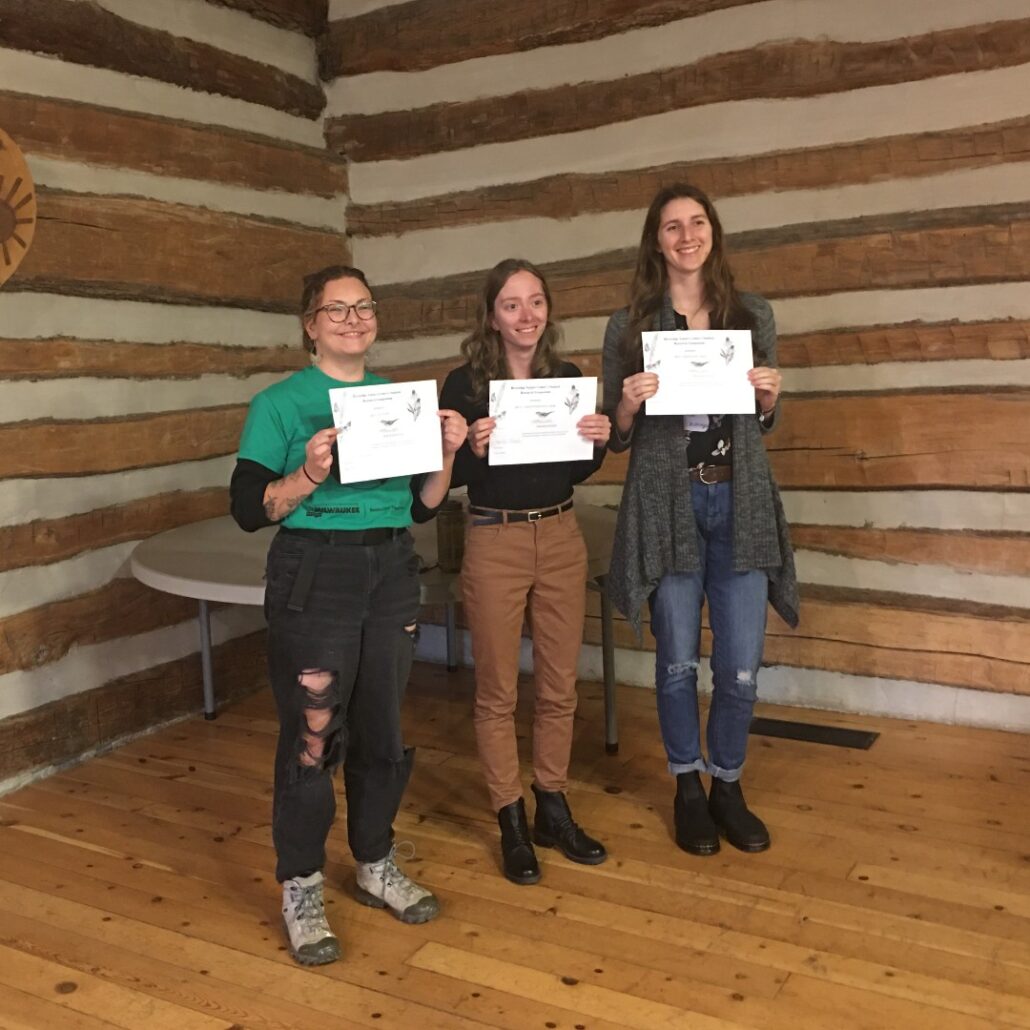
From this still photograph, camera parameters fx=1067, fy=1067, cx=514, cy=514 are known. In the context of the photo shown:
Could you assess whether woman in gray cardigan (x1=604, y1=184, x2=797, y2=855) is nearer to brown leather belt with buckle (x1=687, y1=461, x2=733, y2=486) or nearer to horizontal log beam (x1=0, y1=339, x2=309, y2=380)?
brown leather belt with buckle (x1=687, y1=461, x2=733, y2=486)

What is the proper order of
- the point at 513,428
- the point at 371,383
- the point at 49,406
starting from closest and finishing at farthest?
the point at 371,383
the point at 513,428
the point at 49,406

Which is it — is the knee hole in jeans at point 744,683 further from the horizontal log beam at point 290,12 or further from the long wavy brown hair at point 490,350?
the horizontal log beam at point 290,12

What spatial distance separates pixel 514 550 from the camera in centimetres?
276

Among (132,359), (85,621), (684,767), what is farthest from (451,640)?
(684,767)

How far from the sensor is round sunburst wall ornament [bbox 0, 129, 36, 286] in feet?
11.4

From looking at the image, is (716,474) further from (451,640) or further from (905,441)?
(451,640)

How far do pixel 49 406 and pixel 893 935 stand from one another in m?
3.10

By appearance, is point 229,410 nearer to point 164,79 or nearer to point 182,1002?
point 164,79

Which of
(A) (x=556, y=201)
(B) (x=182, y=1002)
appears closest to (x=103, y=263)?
(A) (x=556, y=201)

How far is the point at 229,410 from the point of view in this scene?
14.5 feet

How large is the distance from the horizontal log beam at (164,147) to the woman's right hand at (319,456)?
81.4 inches

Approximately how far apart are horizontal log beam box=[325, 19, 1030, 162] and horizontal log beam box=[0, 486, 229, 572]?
1.77 m

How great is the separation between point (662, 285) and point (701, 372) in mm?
297

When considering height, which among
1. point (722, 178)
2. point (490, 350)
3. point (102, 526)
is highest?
point (722, 178)
